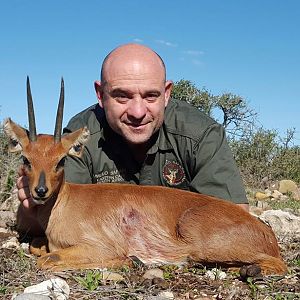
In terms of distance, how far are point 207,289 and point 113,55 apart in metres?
3.82

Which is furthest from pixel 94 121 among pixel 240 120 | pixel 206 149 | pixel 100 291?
pixel 240 120

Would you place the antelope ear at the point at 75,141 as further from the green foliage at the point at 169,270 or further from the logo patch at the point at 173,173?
the green foliage at the point at 169,270

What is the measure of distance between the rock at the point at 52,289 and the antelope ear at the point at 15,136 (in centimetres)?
197

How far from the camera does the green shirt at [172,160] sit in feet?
24.2

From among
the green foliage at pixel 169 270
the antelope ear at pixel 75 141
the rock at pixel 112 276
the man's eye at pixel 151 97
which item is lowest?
the green foliage at pixel 169 270

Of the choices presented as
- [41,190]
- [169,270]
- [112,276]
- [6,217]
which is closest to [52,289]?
[112,276]

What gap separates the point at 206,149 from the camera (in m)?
7.47

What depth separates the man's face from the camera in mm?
7254

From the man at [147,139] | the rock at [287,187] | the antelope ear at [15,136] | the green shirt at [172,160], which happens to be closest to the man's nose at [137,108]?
the man at [147,139]

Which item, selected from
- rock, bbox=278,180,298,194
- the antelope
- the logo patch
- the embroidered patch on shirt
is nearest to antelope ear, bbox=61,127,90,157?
the antelope

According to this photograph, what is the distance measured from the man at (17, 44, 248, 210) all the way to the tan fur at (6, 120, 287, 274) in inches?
36.7

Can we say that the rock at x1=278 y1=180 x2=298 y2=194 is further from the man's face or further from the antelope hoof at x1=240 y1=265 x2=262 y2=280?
the antelope hoof at x1=240 y1=265 x2=262 y2=280

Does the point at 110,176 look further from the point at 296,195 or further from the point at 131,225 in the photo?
the point at 296,195

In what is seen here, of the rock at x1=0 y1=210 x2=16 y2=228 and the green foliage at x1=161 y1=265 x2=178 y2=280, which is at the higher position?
the rock at x1=0 y1=210 x2=16 y2=228
